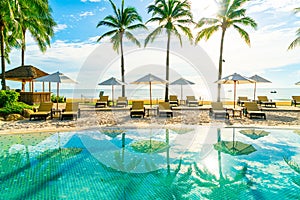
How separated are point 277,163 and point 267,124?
5163mm

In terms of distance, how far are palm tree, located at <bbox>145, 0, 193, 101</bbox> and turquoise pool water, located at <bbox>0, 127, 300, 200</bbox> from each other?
1188 cm

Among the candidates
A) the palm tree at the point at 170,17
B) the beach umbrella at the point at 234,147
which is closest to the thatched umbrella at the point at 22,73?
the palm tree at the point at 170,17

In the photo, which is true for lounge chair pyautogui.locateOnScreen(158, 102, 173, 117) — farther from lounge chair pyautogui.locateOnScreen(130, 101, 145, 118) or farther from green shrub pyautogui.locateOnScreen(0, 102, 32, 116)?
green shrub pyautogui.locateOnScreen(0, 102, 32, 116)

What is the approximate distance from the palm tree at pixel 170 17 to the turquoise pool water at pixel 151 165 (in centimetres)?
1188

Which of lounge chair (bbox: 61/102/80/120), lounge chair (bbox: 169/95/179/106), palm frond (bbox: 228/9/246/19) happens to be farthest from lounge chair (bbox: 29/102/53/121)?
palm frond (bbox: 228/9/246/19)

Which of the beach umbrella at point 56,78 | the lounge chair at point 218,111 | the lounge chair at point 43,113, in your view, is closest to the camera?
the lounge chair at point 43,113

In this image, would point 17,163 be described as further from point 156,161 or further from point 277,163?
point 277,163

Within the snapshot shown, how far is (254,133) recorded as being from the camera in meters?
9.99

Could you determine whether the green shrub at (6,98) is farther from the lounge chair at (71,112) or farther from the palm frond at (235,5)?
the palm frond at (235,5)

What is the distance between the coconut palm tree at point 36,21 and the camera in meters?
17.3

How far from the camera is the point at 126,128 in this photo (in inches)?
412

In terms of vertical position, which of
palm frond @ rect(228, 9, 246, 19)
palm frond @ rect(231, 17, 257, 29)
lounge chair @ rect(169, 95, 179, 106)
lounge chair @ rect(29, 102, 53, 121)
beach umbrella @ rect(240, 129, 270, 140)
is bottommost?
beach umbrella @ rect(240, 129, 270, 140)

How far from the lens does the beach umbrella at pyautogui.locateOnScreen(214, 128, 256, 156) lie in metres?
7.70

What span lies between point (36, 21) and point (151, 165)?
2035 cm
